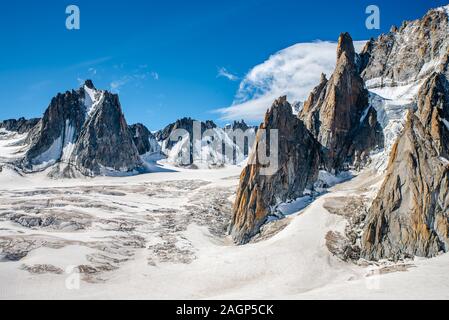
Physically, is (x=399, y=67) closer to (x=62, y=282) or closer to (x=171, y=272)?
(x=171, y=272)

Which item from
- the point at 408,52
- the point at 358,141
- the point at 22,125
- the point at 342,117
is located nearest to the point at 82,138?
the point at 22,125

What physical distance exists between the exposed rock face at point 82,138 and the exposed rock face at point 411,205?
104262 mm

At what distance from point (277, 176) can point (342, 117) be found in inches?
1347

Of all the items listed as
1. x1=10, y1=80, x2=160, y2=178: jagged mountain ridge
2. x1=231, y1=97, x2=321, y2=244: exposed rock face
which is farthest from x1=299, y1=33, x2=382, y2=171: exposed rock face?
x1=10, y1=80, x2=160, y2=178: jagged mountain ridge

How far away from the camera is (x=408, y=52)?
100 m

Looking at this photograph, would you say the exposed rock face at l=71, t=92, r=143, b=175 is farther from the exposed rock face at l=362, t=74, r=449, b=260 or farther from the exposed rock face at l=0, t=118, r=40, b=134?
the exposed rock face at l=362, t=74, r=449, b=260

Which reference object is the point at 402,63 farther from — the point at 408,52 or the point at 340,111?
the point at 340,111

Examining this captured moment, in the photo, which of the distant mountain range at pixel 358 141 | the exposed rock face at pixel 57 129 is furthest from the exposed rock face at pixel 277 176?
the exposed rock face at pixel 57 129

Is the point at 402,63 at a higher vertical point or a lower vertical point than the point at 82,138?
higher

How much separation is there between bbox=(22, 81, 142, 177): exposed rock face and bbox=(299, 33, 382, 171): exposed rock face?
240 feet

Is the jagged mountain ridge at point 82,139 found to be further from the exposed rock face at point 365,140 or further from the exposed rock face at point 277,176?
the exposed rock face at point 365,140

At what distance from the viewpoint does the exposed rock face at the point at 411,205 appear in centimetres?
4569

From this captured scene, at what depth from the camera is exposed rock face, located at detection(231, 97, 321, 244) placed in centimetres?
6316

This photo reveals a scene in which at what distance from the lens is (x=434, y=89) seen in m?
70.7
